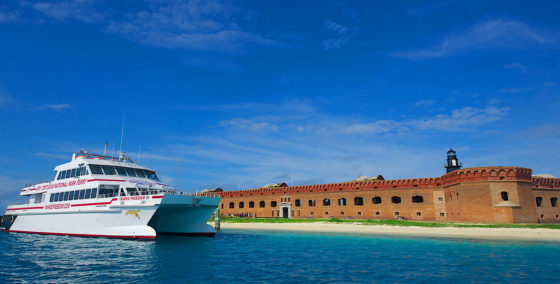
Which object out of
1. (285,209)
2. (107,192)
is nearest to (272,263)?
(107,192)

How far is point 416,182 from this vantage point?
137 ft

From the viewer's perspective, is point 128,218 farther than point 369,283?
Yes

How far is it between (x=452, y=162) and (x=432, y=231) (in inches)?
811

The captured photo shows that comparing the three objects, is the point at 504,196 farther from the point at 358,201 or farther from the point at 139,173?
the point at 139,173

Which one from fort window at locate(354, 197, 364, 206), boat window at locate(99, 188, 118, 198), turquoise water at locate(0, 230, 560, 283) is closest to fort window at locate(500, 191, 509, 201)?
turquoise water at locate(0, 230, 560, 283)

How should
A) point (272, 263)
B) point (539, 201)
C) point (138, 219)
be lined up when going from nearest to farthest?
point (272, 263), point (138, 219), point (539, 201)

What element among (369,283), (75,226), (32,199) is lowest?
(369,283)

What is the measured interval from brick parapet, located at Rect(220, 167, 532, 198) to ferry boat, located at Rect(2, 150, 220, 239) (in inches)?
1023

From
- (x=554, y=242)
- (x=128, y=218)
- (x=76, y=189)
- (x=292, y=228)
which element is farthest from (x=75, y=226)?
(x=554, y=242)

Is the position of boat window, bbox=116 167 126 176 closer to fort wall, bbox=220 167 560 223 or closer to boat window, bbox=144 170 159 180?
boat window, bbox=144 170 159 180

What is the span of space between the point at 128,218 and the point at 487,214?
34319mm

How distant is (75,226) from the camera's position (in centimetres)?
2600

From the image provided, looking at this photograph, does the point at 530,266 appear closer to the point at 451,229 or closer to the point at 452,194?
the point at 451,229

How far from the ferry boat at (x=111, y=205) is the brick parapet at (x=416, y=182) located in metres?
26.0
